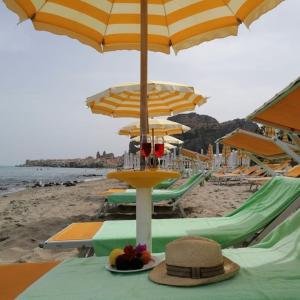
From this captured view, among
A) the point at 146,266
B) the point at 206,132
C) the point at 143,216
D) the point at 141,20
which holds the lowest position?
the point at 146,266

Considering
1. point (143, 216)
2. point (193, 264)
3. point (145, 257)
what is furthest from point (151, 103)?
point (193, 264)

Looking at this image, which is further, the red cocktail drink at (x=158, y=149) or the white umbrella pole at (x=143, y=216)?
the red cocktail drink at (x=158, y=149)

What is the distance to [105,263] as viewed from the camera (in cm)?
244

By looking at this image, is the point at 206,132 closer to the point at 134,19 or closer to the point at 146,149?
the point at 134,19

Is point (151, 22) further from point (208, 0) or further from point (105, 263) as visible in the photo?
point (105, 263)

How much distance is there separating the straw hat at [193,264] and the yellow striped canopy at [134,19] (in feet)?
6.18

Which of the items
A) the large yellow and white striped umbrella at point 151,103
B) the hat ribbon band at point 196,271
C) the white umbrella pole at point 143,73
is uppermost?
the large yellow and white striped umbrella at point 151,103

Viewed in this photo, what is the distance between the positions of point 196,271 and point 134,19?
2.43m

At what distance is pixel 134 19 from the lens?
11.3 feet

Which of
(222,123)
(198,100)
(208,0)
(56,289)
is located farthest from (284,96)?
(222,123)

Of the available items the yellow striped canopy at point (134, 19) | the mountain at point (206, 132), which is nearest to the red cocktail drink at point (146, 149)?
the yellow striped canopy at point (134, 19)

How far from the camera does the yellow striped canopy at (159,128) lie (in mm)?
9725

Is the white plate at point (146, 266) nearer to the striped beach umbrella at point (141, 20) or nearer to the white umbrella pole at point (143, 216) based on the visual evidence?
the white umbrella pole at point (143, 216)

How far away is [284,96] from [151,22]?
61.4 inches
